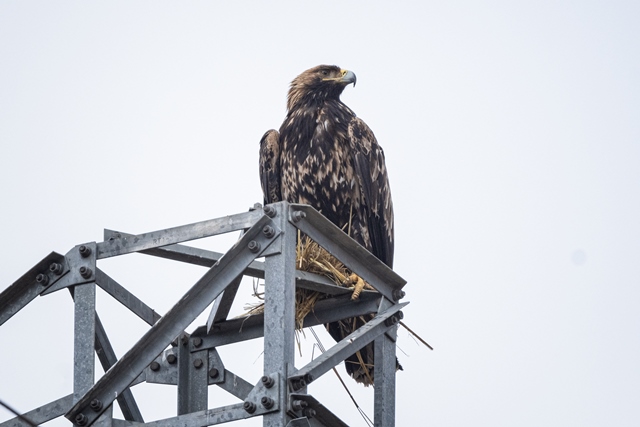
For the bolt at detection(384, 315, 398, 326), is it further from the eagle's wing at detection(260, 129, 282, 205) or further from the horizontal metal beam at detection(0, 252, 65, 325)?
the eagle's wing at detection(260, 129, 282, 205)

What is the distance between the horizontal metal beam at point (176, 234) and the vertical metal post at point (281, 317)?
7.5 inches

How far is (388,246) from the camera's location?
861 centimetres

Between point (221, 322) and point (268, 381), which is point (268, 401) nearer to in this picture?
point (268, 381)

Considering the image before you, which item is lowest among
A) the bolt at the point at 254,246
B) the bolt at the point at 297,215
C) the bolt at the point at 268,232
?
the bolt at the point at 254,246

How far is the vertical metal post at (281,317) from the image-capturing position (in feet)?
15.2

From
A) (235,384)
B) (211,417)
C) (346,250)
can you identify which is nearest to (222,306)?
(235,384)

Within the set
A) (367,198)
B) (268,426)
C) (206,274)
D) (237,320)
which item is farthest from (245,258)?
(367,198)

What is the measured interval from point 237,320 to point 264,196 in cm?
295

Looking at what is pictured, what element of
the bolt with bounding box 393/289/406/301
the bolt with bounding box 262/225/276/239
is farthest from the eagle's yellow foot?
the bolt with bounding box 262/225/276/239

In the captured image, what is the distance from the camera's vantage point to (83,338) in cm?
532

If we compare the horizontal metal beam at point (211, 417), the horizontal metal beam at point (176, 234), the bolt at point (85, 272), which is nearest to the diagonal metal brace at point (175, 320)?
the horizontal metal beam at point (176, 234)

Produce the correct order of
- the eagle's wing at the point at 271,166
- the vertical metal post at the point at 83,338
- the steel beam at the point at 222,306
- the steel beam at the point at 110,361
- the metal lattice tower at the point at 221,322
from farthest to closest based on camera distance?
the eagle's wing at the point at 271,166 → the steel beam at the point at 222,306 → the steel beam at the point at 110,361 → the vertical metal post at the point at 83,338 → the metal lattice tower at the point at 221,322

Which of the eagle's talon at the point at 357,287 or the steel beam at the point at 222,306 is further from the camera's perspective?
the eagle's talon at the point at 357,287

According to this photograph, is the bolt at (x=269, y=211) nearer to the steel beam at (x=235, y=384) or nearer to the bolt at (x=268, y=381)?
the bolt at (x=268, y=381)
